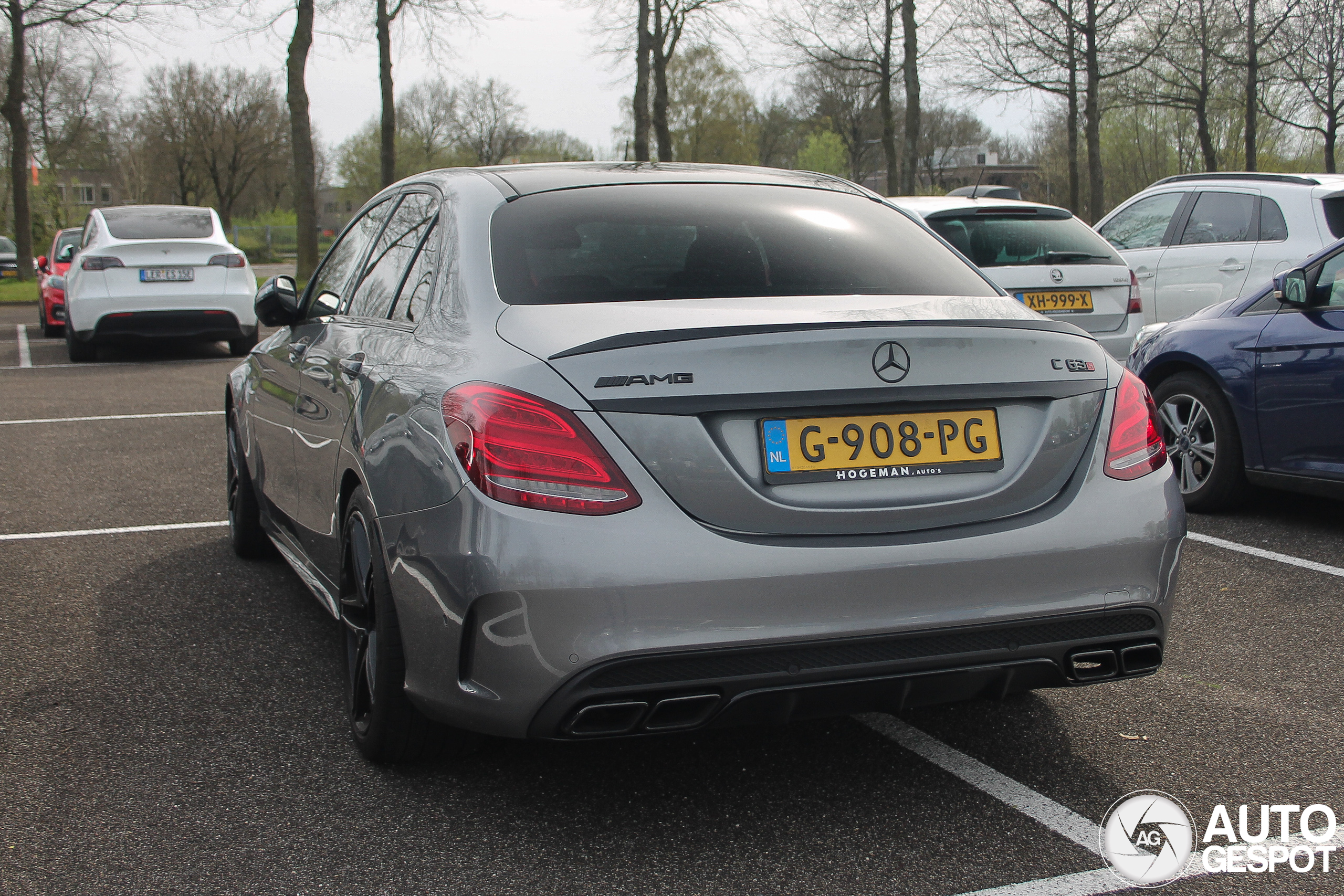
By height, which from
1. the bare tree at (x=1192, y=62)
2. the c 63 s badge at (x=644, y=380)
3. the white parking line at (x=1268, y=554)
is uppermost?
the bare tree at (x=1192, y=62)

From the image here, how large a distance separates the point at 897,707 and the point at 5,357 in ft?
51.6

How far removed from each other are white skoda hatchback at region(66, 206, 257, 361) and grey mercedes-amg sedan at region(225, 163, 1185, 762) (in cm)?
1212

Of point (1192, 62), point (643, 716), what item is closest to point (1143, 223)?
point (643, 716)

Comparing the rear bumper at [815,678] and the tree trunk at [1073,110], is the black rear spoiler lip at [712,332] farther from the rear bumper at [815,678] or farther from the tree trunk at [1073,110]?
the tree trunk at [1073,110]

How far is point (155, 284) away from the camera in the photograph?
46.9 ft

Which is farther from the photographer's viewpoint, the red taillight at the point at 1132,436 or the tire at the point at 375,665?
the tire at the point at 375,665

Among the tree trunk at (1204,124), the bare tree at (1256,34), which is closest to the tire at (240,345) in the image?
the bare tree at (1256,34)

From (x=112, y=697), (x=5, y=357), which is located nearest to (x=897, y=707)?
(x=112, y=697)

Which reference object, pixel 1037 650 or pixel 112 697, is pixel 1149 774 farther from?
pixel 112 697

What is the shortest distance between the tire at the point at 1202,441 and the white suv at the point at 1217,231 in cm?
361

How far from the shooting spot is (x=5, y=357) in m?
15.8

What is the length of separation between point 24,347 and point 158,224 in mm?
3952

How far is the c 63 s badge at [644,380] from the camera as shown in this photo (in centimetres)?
258

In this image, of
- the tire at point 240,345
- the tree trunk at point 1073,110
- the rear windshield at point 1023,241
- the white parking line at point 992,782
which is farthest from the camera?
the tree trunk at point 1073,110
